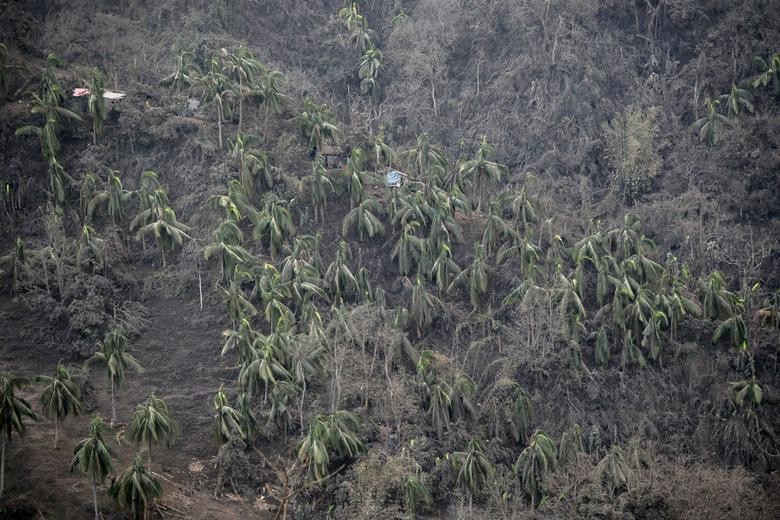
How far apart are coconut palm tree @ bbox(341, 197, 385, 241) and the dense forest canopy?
0.21 metres

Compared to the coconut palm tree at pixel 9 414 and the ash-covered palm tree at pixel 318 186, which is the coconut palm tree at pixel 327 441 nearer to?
the coconut palm tree at pixel 9 414

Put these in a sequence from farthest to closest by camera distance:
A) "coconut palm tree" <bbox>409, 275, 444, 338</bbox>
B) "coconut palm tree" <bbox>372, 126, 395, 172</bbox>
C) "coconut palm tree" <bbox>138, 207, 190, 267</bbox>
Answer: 1. "coconut palm tree" <bbox>372, 126, 395, 172</bbox>
2. "coconut palm tree" <bbox>138, 207, 190, 267</bbox>
3. "coconut palm tree" <bbox>409, 275, 444, 338</bbox>

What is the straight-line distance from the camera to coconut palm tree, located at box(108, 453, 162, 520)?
41.0 metres

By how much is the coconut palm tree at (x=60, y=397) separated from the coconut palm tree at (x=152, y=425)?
2.45 meters

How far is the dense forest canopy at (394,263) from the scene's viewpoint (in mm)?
45750

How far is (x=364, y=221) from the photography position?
56.5m

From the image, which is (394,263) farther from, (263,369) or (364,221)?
(263,369)

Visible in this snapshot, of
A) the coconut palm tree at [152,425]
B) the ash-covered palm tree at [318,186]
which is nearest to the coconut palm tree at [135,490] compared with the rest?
the coconut palm tree at [152,425]

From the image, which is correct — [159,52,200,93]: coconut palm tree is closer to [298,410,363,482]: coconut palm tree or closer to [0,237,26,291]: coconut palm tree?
[0,237,26,291]: coconut palm tree

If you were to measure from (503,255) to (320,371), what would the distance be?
1164 centimetres

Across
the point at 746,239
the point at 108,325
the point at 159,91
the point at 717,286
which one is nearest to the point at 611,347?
the point at 717,286

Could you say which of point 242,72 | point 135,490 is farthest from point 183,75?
point 135,490

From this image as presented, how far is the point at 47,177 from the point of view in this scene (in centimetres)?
5762

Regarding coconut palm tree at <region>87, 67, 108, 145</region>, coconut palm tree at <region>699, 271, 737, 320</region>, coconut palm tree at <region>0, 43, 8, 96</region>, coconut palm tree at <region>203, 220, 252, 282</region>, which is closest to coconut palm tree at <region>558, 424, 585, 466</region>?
coconut palm tree at <region>699, 271, 737, 320</region>
